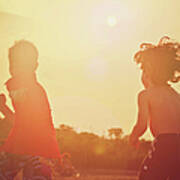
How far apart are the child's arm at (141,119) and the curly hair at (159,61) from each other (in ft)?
0.94

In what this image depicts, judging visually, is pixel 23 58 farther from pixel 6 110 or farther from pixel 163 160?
pixel 163 160

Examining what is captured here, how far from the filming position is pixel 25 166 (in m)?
4.22

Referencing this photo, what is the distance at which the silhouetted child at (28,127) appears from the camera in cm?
422

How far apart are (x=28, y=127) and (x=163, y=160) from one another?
1318 millimetres

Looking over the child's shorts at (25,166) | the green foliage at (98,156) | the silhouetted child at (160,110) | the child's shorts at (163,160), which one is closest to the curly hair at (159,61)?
the silhouetted child at (160,110)

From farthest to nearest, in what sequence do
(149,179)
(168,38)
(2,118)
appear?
(168,38)
(2,118)
(149,179)

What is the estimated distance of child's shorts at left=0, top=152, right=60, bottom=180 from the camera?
13.6 ft

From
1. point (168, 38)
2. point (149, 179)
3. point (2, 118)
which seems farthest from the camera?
point (168, 38)

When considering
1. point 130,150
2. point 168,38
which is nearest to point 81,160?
point 130,150

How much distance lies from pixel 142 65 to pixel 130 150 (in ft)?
170

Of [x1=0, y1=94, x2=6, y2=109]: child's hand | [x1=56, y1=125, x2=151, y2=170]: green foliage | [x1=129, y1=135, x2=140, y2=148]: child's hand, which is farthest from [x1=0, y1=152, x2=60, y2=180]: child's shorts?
[x1=56, y1=125, x2=151, y2=170]: green foliage

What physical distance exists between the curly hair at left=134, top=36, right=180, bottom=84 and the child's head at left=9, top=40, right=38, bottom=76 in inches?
44.7

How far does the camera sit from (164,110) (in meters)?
4.45

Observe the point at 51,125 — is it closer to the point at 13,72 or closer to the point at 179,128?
the point at 13,72
